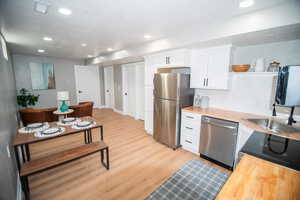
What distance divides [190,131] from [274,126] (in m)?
1.31

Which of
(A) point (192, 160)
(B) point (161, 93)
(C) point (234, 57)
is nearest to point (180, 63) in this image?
(B) point (161, 93)

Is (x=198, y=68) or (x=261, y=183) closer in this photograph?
(x=261, y=183)

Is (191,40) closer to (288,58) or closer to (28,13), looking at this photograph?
(288,58)

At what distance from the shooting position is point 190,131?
2783 millimetres

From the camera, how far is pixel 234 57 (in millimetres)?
2672

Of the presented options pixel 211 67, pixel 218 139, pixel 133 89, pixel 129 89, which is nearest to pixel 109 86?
pixel 129 89

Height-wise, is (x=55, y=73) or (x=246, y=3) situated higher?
(x=246, y=3)

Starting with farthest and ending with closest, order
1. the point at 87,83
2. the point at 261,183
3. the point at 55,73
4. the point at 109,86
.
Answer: the point at 109,86, the point at 87,83, the point at 55,73, the point at 261,183

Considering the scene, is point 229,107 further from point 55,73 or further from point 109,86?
point 55,73

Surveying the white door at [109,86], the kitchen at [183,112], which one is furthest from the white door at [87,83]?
the kitchen at [183,112]

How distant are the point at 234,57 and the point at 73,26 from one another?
3.10 meters

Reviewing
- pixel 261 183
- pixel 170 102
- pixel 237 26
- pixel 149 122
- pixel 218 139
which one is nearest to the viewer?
pixel 261 183

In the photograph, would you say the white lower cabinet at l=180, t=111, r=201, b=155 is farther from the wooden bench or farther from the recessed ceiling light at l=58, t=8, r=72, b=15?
the recessed ceiling light at l=58, t=8, r=72, b=15

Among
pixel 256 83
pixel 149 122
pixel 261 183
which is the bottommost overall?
pixel 149 122
